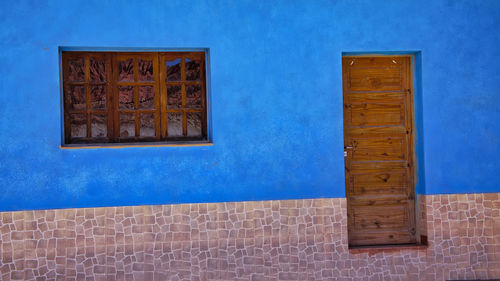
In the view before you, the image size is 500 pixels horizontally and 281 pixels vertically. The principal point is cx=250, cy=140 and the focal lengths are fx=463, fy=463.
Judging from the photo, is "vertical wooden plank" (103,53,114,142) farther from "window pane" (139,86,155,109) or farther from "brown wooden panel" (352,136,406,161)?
"brown wooden panel" (352,136,406,161)

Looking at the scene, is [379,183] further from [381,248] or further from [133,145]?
[133,145]

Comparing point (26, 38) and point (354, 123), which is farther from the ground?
point (26, 38)

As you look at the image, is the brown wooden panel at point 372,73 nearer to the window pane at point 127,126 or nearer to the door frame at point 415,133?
the door frame at point 415,133

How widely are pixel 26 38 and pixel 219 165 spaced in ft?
7.62

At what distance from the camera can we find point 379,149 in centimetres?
540

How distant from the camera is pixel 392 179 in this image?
542 cm

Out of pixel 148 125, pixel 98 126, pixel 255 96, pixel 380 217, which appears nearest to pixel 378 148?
pixel 380 217

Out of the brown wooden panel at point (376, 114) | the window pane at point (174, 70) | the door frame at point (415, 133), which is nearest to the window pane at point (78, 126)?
the window pane at point (174, 70)

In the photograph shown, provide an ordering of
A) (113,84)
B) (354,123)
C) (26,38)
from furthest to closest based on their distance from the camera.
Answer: (354,123)
(113,84)
(26,38)

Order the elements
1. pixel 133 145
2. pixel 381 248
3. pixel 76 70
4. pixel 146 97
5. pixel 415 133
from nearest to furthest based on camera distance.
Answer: pixel 133 145 → pixel 76 70 → pixel 146 97 → pixel 381 248 → pixel 415 133

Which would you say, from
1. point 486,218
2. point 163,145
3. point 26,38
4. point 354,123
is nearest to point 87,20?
point 26,38

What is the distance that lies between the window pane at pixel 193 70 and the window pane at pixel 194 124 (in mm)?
395

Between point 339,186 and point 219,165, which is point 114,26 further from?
point 339,186

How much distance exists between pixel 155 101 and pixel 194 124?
49cm
